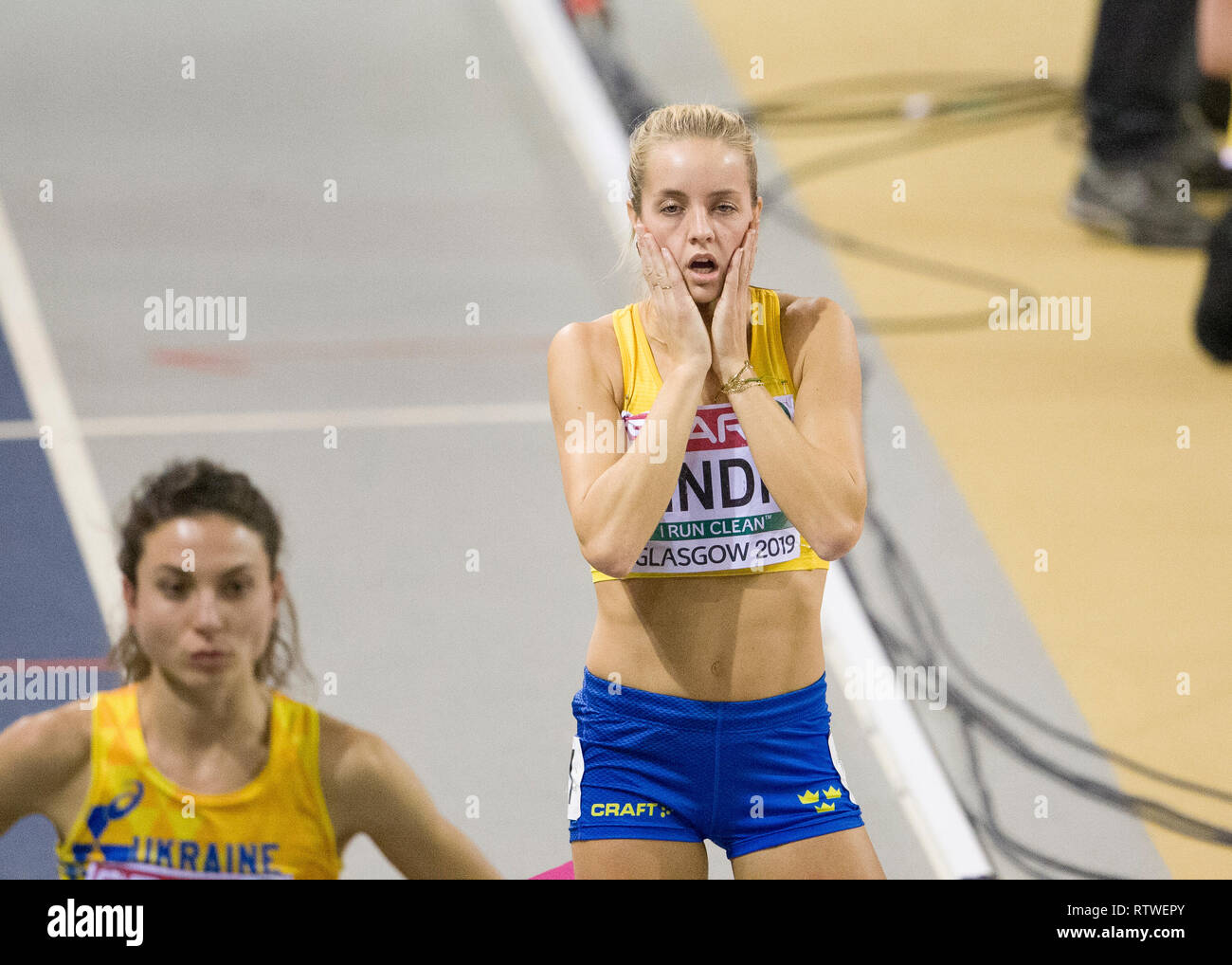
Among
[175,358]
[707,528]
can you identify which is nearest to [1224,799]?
[707,528]

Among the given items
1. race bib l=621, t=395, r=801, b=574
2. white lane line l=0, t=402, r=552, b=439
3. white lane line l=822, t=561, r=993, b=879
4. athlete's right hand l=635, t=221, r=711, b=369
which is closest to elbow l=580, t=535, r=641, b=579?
race bib l=621, t=395, r=801, b=574

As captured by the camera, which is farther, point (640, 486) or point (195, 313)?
point (195, 313)

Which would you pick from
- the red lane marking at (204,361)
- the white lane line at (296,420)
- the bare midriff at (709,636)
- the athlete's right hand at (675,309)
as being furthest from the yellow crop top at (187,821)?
the red lane marking at (204,361)

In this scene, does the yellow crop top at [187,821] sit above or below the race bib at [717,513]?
below

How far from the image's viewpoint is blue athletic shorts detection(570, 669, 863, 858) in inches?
97.8

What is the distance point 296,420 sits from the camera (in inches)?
177

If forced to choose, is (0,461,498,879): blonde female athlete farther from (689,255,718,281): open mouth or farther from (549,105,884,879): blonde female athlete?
(689,255,718,281): open mouth

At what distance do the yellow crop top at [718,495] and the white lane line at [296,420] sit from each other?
2034 millimetres

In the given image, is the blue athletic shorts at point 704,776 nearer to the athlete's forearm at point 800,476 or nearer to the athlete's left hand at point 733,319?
the athlete's forearm at point 800,476

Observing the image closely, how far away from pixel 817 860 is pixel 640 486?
2.37ft

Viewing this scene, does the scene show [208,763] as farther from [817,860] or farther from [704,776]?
[817,860]

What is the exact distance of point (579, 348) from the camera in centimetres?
256

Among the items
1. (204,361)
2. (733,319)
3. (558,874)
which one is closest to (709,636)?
(733,319)

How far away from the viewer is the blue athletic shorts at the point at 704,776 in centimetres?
248
